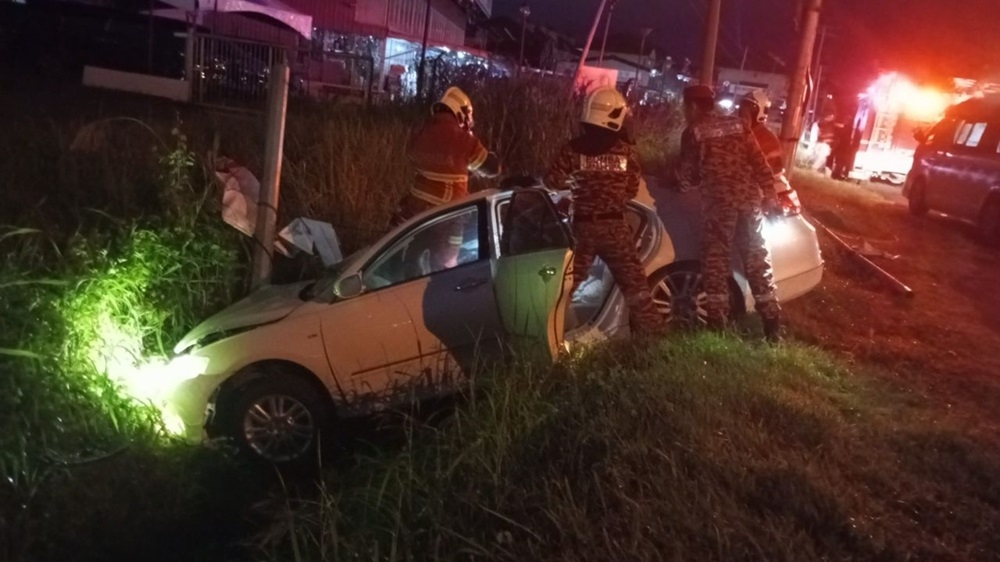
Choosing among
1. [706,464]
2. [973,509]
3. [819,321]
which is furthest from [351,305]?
[819,321]

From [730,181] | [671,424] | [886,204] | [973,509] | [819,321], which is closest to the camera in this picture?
[973,509]

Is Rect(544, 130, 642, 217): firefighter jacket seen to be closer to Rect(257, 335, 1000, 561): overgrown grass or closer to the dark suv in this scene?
Rect(257, 335, 1000, 561): overgrown grass

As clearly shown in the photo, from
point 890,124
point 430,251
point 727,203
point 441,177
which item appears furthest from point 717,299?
point 890,124

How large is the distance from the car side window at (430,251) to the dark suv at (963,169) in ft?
31.2

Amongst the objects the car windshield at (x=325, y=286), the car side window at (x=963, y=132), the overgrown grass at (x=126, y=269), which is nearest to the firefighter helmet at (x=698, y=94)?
the car windshield at (x=325, y=286)

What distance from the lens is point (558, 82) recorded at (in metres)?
11.6

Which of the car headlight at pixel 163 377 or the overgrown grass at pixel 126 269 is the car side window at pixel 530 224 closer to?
the car headlight at pixel 163 377

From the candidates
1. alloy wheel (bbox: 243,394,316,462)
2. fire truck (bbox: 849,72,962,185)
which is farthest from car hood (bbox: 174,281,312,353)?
fire truck (bbox: 849,72,962,185)

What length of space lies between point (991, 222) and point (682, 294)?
8332mm

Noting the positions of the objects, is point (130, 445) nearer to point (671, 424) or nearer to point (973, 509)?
point (671, 424)

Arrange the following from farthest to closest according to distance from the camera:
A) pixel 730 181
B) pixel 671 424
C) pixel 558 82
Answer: pixel 558 82
pixel 730 181
pixel 671 424

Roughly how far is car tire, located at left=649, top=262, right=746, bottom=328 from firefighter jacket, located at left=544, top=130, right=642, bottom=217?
0.71 metres

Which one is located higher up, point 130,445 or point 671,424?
point 671,424

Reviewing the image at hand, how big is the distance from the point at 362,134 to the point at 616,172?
401cm
